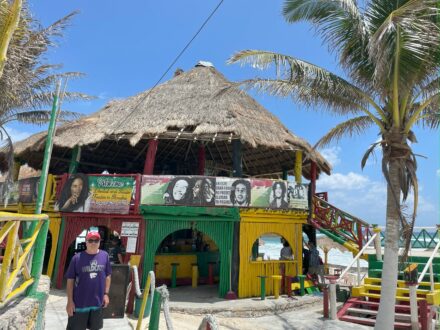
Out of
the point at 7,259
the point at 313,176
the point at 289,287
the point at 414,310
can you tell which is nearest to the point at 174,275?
the point at 289,287

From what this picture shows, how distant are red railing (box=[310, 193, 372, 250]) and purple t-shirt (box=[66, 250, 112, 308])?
11412 millimetres

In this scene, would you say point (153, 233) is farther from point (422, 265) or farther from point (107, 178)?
point (422, 265)

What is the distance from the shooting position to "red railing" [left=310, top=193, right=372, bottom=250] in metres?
14.3

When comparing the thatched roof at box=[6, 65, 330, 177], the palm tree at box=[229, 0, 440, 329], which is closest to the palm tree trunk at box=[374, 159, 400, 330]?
the palm tree at box=[229, 0, 440, 329]

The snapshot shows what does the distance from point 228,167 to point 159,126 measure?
27.6 ft

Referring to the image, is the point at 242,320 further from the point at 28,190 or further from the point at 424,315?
the point at 28,190

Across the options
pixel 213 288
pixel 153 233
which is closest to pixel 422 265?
pixel 213 288

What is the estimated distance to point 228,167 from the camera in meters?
21.2

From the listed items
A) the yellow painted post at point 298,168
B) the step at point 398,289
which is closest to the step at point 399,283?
the step at point 398,289

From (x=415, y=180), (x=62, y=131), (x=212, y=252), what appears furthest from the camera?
(x=212, y=252)

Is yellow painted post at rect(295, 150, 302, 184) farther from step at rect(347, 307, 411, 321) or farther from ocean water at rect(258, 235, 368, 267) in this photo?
ocean water at rect(258, 235, 368, 267)

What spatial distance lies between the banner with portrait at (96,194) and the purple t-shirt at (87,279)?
7623 mm

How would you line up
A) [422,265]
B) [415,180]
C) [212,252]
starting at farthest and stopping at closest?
[212,252] < [422,265] < [415,180]

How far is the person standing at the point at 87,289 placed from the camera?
4625 mm
